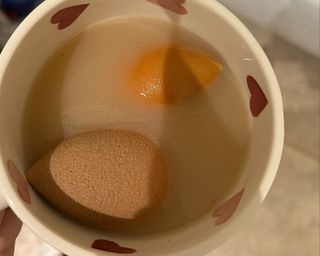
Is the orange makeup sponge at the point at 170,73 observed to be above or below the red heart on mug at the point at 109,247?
above

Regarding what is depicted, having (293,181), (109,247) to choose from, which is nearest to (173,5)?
(109,247)

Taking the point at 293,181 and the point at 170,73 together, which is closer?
the point at 170,73

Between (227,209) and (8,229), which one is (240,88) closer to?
(227,209)

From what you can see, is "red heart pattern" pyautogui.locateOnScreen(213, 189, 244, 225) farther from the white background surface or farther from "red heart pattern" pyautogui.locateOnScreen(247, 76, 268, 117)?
the white background surface

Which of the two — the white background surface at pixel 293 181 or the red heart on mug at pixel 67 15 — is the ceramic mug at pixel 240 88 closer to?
the red heart on mug at pixel 67 15

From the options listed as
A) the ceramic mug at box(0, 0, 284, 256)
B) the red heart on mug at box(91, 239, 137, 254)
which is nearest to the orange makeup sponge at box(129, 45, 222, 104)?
the ceramic mug at box(0, 0, 284, 256)

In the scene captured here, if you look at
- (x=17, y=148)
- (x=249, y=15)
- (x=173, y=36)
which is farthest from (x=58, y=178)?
(x=249, y=15)

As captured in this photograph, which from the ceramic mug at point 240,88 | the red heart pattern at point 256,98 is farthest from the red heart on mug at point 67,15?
the red heart pattern at point 256,98
